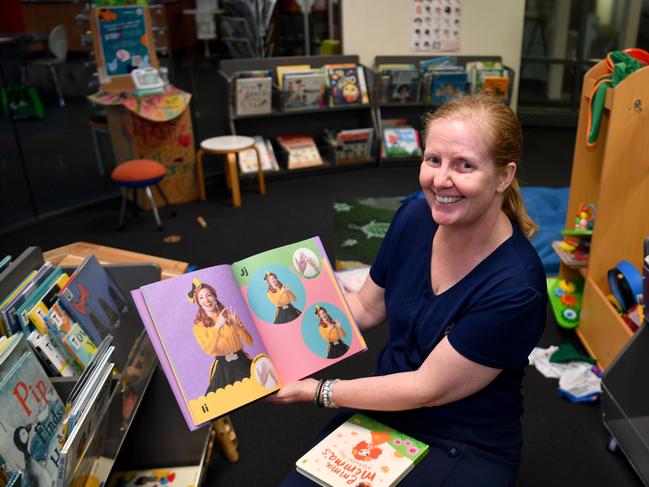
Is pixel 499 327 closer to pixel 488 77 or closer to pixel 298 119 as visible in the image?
pixel 488 77

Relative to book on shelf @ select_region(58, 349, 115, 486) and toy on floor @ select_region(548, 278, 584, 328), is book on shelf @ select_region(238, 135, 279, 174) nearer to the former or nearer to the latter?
toy on floor @ select_region(548, 278, 584, 328)

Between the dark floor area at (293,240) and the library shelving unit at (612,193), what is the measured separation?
30 centimetres

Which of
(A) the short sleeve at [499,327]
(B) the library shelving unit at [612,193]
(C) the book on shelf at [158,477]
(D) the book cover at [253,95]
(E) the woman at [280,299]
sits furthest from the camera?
(D) the book cover at [253,95]

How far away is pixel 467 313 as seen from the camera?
4.71ft

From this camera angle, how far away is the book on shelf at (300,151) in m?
5.69

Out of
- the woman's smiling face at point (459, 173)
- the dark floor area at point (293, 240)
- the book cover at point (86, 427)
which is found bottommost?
the dark floor area at point (293, 240)

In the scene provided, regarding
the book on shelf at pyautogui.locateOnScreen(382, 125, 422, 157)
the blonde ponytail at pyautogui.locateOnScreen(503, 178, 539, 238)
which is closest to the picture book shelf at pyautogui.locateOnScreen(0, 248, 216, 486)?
the blonde ponytail at pyautogui.locateOnScreen(503, 178, 539, 238)

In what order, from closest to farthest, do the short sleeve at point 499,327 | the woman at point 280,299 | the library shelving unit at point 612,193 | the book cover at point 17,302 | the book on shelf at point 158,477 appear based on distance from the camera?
1. the short sleeve at point 499,327
2. the book cover at point 17,302
3. the woman at point 280,299
4. the book on shelf at point 158,477
5. the library shelving unit at point 612,193

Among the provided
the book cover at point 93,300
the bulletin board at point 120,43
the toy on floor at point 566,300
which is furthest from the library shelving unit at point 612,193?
the bulletin board at point 120,43

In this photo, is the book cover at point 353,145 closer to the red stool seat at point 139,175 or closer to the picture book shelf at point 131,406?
the red stool seat at point 139,175

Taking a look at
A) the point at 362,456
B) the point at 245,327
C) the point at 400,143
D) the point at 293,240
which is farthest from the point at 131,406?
the point at 400,143

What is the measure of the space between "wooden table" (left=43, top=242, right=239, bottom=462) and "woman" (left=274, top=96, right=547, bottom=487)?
80 cm

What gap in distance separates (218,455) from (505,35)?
16.8 ft

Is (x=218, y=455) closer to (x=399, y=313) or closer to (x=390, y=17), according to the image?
(x=399, y=313)
